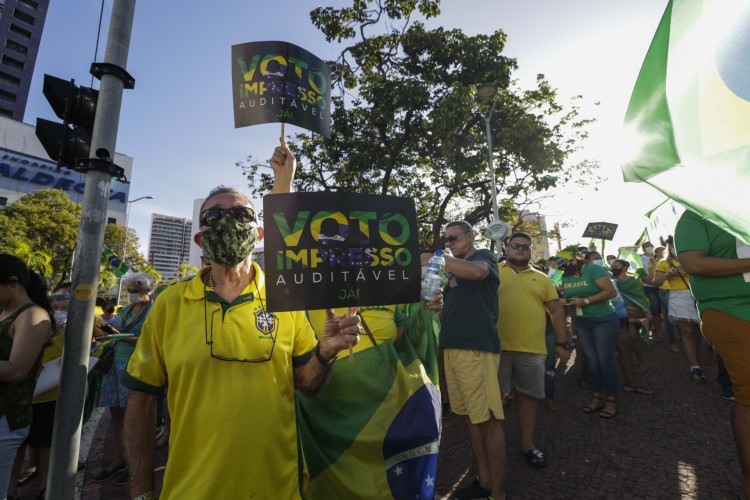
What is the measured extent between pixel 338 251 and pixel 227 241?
0.58 metres

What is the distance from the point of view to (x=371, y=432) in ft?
8.91

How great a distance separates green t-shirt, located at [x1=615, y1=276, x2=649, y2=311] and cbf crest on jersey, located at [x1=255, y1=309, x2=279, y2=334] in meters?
7.03

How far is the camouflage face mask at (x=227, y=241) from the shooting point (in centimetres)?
186

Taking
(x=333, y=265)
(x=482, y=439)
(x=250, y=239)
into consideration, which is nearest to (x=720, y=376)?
(x=482, y=439)

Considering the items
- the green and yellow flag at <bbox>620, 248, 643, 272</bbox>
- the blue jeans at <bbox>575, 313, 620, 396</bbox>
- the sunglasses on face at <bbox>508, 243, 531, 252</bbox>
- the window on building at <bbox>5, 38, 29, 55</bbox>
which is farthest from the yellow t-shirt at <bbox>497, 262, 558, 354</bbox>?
the window on building at <bbox>5, 38, 29, 55</bbox>

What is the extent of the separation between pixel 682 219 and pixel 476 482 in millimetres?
2666

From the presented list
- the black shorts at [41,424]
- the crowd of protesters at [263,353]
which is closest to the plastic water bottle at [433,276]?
the crowd of protesters at [263,353]

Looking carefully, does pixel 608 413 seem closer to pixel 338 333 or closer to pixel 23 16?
pixel 338 333

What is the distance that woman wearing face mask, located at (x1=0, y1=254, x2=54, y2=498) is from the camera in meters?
2.43

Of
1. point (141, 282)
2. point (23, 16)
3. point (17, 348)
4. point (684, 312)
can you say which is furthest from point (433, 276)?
point (23, 16)

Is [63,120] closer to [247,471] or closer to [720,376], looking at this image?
[247,471]

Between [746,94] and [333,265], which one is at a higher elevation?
[746,94]

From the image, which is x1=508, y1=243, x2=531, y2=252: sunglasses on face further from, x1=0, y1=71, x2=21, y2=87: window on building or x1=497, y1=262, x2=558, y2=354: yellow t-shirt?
x1=0, y1=71, x2=21, y2=87: window on building

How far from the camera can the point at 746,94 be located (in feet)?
4.83
